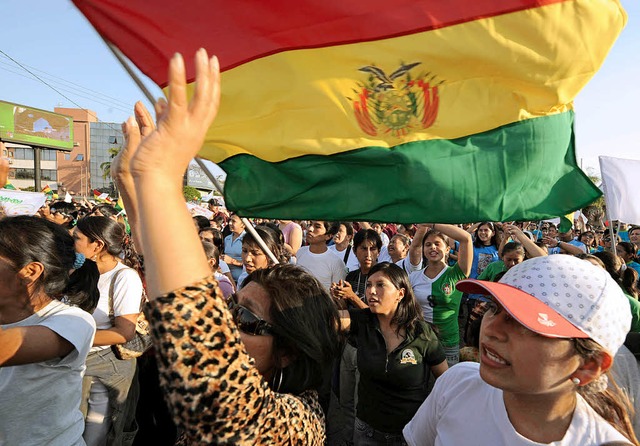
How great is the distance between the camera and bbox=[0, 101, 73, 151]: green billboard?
46469 millimetres

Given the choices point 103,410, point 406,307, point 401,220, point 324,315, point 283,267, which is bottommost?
point 103,410

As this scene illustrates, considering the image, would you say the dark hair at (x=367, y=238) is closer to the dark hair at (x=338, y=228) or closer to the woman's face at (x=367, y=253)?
the woman's face at (x=367, y=253)

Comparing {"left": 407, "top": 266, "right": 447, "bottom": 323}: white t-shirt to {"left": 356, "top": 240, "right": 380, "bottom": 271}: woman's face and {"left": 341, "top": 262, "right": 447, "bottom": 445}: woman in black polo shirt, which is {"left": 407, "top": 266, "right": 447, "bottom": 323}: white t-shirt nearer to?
{"left": 356, "top": 240, "right": 380, "bottom": 271}: woman's face

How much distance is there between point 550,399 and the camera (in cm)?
146

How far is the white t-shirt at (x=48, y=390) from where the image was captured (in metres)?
2.00

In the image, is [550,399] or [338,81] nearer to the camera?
[550,399]

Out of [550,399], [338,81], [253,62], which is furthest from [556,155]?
[253,62]

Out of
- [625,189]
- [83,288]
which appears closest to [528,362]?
[83,288]

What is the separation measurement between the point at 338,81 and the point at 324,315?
3.99ft

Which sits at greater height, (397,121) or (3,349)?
(397,121)

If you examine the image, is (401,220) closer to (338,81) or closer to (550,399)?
(338,81)

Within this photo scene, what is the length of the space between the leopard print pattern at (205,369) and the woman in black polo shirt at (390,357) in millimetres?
2281

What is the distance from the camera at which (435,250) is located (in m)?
4.76

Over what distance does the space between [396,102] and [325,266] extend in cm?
306
